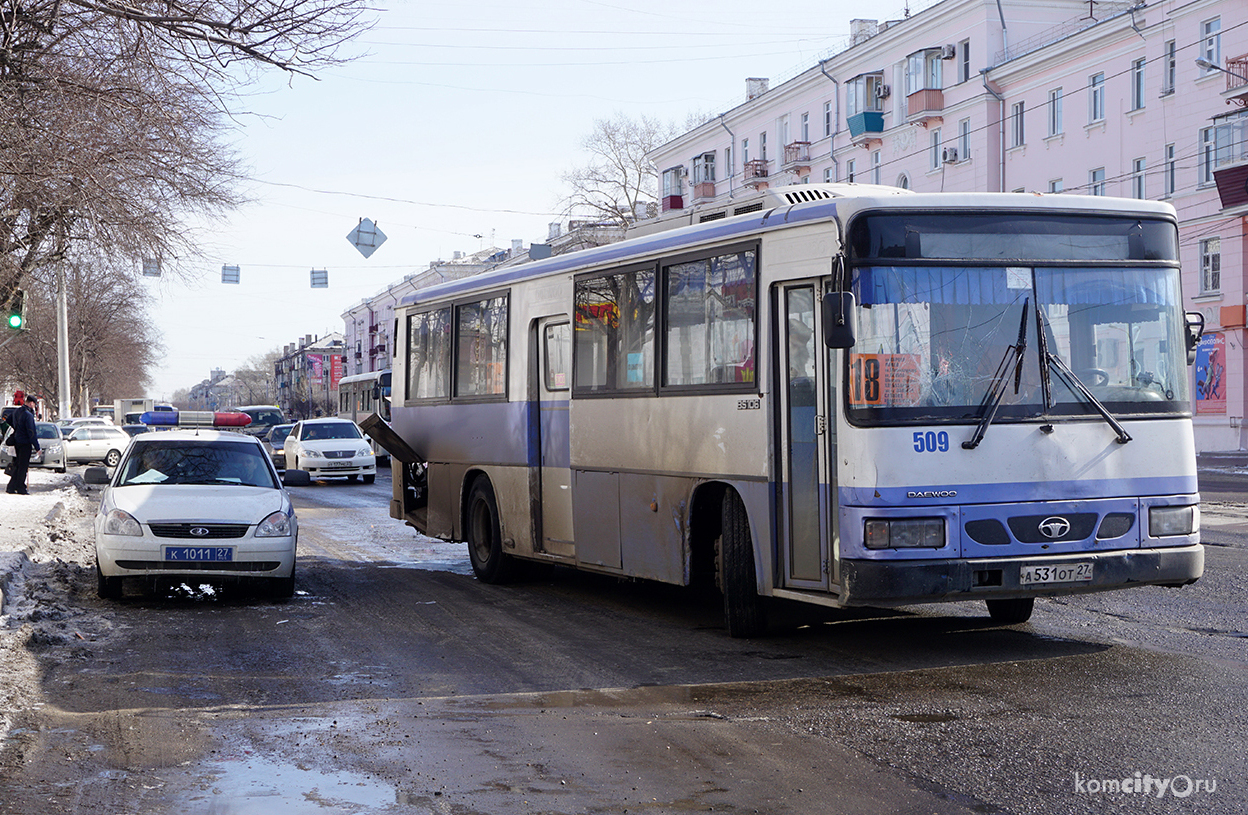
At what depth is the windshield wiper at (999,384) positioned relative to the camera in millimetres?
8023

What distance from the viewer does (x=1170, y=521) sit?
8367 mm

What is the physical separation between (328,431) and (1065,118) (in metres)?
26.6

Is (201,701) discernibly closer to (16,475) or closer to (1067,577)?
(1067,577)

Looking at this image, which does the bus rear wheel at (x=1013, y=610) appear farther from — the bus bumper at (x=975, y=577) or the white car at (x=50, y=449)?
the white car at (x=50, y=449)

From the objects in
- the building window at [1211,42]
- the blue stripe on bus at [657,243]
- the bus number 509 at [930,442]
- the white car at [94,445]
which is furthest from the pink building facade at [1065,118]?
the bus number 509 at [930,442]

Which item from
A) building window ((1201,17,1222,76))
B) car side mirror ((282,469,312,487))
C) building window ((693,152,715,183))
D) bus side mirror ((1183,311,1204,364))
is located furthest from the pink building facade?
bus side mirror ((1183,311,1204,364))

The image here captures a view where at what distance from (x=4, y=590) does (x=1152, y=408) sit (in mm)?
9109

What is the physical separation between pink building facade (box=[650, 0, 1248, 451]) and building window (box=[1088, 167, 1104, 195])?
50 mm

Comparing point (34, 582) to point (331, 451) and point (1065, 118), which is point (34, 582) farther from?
point (1065, 118)

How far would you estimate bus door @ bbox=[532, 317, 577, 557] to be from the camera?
37.8ft

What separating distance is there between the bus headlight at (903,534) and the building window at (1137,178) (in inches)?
→ 1428

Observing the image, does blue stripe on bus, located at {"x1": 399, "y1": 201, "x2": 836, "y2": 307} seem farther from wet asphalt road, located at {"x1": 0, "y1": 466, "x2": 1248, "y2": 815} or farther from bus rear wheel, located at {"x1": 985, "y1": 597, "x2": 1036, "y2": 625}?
bus rear wheel, located at {"x1": 985, "y1": 597, "x2": 1036, "y2": 625}

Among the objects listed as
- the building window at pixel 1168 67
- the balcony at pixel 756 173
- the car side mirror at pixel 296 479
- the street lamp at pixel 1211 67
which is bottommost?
the car side mirror at pixel 296 479

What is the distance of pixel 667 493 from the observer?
9.91 m
